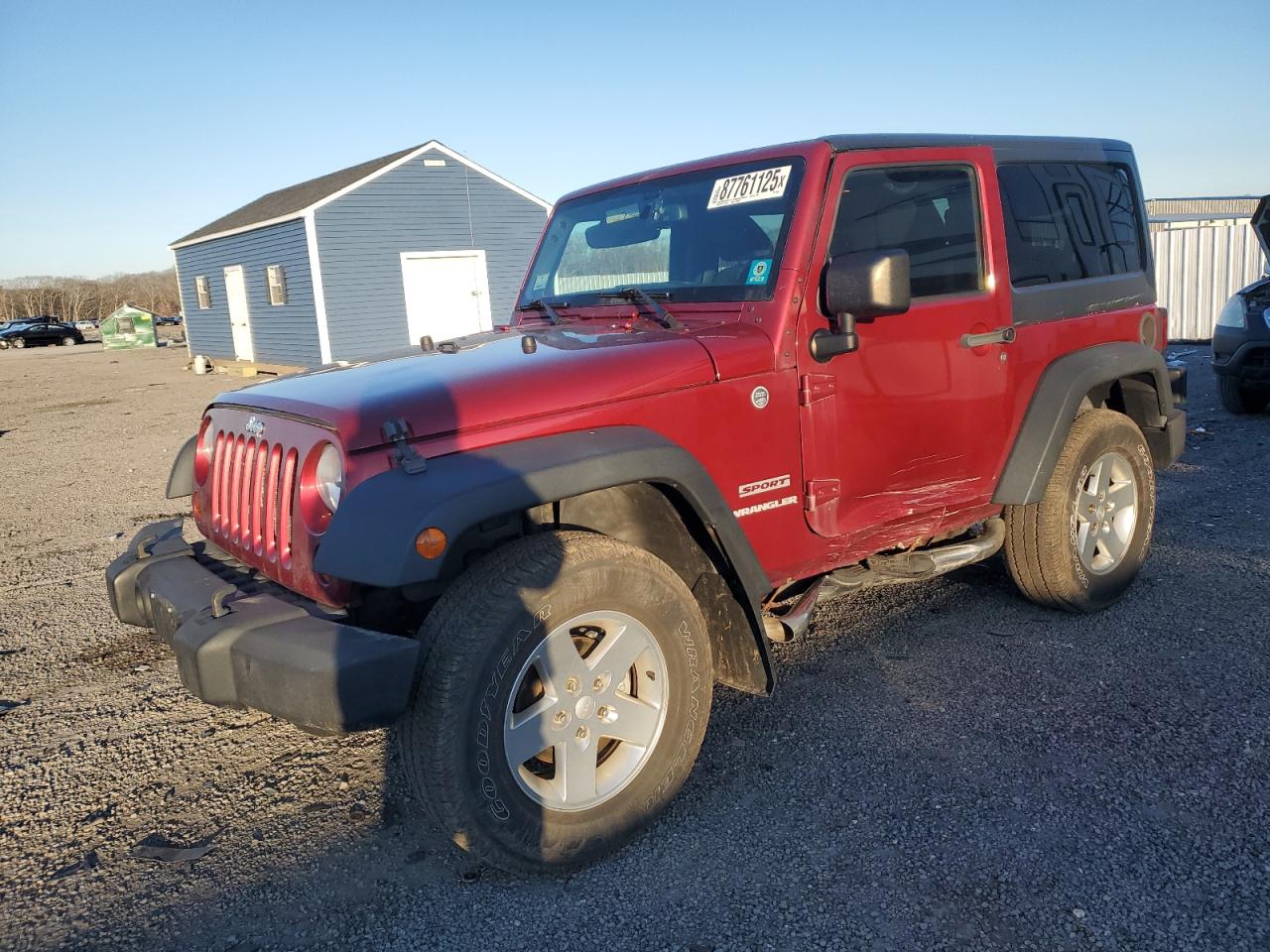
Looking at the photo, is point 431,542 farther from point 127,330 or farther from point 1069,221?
point 127,330

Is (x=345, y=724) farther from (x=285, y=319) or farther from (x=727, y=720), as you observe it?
(x=285, y=319)

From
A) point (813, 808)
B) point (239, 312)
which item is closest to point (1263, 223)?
point (813, 808)

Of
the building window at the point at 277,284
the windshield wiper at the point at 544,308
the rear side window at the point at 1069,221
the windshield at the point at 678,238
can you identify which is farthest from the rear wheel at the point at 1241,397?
the building window at the point at 277,284

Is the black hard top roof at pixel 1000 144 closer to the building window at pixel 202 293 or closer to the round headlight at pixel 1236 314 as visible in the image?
the round headlight at pixel 1236 314

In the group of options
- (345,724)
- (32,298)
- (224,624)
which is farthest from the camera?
(32,298)

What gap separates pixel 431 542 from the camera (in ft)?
7.77

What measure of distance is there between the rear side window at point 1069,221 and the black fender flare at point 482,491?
1998 mm

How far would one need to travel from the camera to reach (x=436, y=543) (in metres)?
2.38

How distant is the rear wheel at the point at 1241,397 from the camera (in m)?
9.20

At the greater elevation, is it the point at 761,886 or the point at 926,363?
the point at 926,363

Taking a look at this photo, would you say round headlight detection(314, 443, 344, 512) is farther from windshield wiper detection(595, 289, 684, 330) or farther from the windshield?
the windshield

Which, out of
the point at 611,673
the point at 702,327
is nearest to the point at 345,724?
the point at 611,673

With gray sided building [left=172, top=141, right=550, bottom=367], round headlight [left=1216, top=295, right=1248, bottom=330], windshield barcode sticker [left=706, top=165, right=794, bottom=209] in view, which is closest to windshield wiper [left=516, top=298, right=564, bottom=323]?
windshield barcode sticker [left=706, top=165, right=794, bottom=209]

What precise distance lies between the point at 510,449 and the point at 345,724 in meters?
0.84
